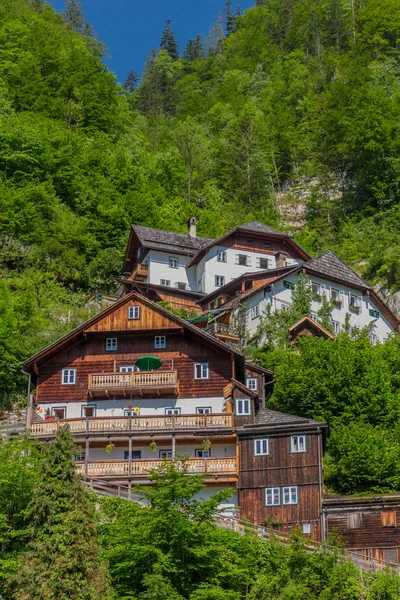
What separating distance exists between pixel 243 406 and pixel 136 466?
20.1 ft

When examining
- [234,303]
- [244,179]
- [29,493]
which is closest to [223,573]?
[29,493]

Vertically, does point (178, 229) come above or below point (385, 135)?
below

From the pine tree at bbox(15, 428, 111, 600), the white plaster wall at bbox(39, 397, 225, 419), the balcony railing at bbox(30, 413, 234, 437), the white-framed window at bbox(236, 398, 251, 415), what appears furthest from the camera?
the white plaster wall at bbox(39, 397, 225, 419)

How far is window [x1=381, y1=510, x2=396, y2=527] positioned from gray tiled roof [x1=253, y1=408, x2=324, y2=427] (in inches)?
205

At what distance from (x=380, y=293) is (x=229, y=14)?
116 m

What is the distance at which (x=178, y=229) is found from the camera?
299ft

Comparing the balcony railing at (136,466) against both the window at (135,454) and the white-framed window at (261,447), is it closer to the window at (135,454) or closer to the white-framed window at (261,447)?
the white-framed window at (261,447)

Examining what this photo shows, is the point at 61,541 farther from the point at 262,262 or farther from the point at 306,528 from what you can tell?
the point at 262,262

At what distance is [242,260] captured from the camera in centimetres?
7625

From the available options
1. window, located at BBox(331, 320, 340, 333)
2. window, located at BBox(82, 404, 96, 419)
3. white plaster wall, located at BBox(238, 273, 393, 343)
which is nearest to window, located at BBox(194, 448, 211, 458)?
window, located at BBox(82, 404, 96, 419)

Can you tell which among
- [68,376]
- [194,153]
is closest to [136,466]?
[68,376]

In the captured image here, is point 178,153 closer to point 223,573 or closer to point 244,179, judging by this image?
point 244,179

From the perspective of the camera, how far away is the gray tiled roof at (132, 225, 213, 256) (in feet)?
252

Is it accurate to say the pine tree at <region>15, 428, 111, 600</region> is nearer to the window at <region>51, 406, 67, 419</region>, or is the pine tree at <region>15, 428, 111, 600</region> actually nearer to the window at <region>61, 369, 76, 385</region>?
the window at <region>51, 406, 67, 419</region>
